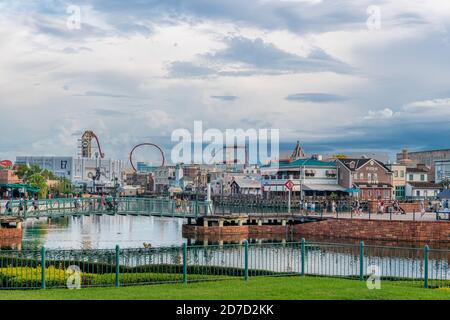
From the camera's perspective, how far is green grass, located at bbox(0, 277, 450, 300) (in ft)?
70.5

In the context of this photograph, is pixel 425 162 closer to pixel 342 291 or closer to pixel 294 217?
pixel 294 217

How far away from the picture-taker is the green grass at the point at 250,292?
21484 mm

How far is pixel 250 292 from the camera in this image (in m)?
22.2

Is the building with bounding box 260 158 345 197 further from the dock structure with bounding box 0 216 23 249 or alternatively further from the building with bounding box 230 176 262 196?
the dock structure with bounding box 0 216 23 249

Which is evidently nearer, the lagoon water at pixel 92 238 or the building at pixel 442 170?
the lagoon water at pixel 92 238

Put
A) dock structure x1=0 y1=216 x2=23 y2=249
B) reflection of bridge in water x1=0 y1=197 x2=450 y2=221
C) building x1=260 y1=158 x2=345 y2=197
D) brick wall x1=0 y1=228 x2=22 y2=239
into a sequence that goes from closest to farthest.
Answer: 1. dock structure x1=0 y1=216 x2=23 y2=249
2. brick wall x1=0 y1=228 x2=22 y2=239
3. reflection of bridge in water x1=0 y1=197 x2=450 y2=221
4. building x1=260 y1=158 x2=345 y2=197

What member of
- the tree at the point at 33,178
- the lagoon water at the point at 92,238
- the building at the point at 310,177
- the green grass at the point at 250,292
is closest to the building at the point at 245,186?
the building at the point at 310,177

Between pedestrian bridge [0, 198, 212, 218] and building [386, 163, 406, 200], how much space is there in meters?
54.3

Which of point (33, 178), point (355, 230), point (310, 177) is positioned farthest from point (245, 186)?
point (355, 230)

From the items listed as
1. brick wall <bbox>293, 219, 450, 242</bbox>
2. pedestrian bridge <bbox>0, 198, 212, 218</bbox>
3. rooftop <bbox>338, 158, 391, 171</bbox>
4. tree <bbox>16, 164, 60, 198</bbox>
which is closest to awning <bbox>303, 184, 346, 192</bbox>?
rooftop <bbox>338, 158, 391, 171</bbox>

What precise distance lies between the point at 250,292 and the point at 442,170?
124m

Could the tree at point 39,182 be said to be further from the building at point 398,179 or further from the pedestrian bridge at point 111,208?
the building at point 398,179

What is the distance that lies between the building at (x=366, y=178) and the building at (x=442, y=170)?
2244cm
